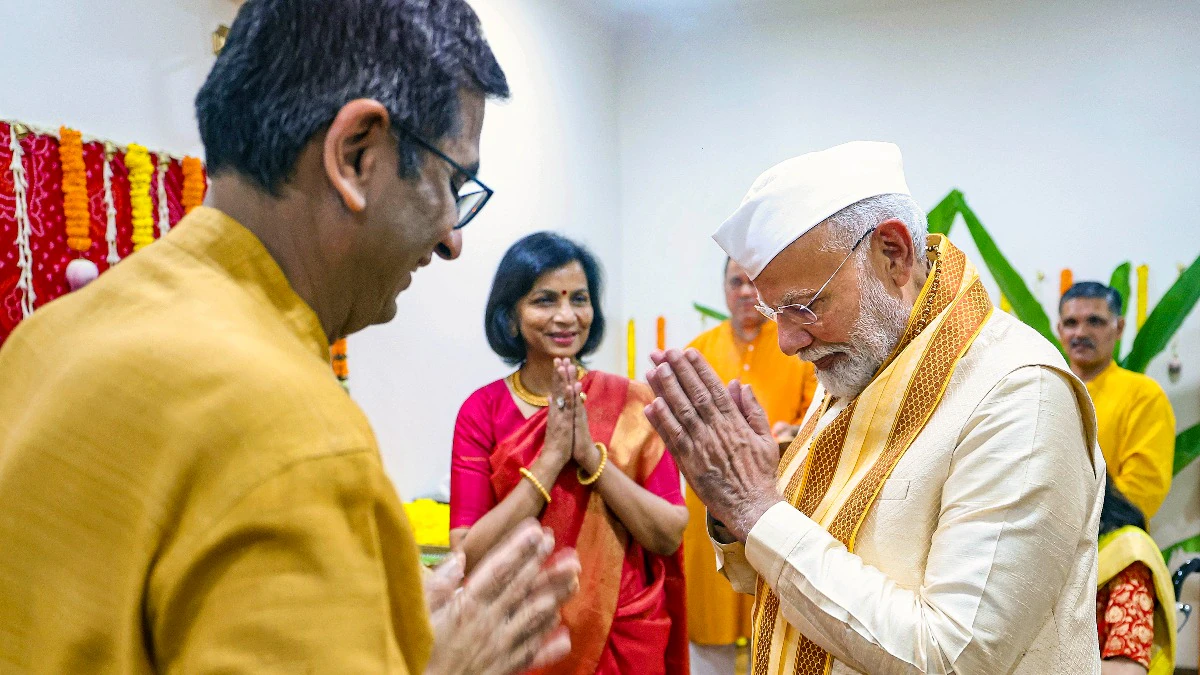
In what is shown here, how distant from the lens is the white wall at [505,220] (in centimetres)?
390

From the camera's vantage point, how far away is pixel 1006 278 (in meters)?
5.17

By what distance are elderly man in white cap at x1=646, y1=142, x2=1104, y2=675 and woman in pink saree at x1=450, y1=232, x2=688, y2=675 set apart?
0.64m

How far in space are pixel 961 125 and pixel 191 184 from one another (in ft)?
15.0

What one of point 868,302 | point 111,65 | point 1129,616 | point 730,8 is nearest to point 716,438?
point 868,302

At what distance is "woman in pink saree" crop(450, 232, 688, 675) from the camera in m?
2.41

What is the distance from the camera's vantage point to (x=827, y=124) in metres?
6.00

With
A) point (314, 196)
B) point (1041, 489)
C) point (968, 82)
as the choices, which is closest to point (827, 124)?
point (968, 82)

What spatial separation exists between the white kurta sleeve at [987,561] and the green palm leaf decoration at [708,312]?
14.7 ft

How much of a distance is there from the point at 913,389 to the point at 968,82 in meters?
4.75

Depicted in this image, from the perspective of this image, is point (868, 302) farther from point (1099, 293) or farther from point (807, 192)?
point (1099, 293)

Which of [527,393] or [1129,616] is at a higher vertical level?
[527,393]

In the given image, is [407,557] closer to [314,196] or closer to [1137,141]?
[314,196]

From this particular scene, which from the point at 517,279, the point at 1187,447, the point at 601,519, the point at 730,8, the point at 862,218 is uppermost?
the point at 730,8

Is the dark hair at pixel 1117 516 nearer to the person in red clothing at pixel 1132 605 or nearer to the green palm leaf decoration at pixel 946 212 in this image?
the person in red clothing at pixel 1132 605
